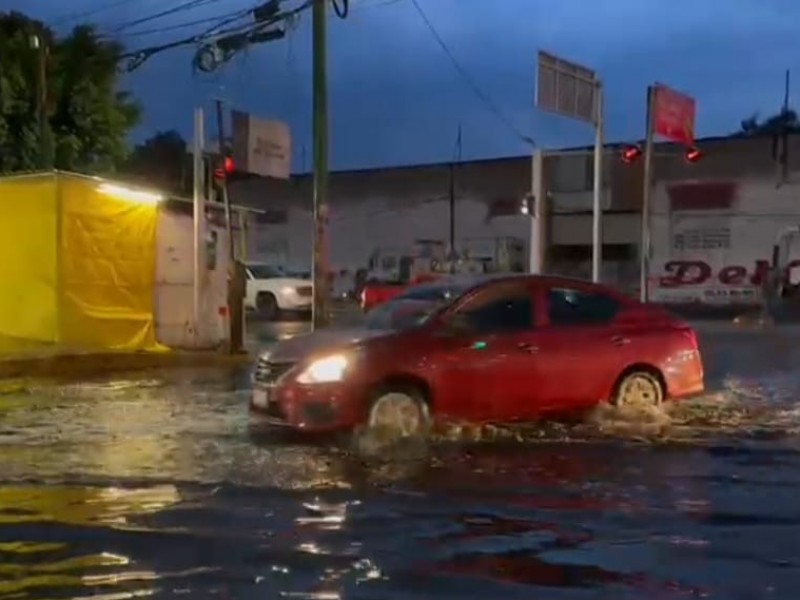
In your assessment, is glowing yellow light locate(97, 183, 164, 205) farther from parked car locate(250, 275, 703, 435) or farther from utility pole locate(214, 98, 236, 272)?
parked car locate(250, 275, 703, 435)

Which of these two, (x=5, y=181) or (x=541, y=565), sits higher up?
(x=5, y=181)

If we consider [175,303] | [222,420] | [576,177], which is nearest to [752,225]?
[576,177]

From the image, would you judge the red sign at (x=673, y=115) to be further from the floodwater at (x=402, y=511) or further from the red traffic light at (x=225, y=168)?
the floodwater at (x=402, y=511)

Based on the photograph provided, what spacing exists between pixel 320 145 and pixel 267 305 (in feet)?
59.8

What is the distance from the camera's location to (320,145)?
2406 cm

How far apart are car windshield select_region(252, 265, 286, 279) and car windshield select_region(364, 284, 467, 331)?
27381 millimetres

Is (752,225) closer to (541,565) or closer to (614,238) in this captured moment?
(614,238)

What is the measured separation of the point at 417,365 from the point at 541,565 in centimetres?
504

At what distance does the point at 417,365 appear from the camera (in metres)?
13.0

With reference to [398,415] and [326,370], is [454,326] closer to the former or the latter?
[398,415]

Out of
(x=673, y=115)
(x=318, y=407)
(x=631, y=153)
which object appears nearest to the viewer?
(x=318, y=407)

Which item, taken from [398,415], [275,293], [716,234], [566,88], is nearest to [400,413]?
[398,415]

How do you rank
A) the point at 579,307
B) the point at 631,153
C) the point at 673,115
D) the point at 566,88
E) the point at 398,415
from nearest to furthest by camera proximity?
1. the point at 398,415
2. the point at 579,307
3. the point at 566,88
4. the point at 631,153
5. the point at 673,115

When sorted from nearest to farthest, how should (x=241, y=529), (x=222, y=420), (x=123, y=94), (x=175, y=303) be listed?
1. (x=241, y=529)
2. (x=222, y=420)
3. (x=175, y=303)
4. (x=123, y=94)
